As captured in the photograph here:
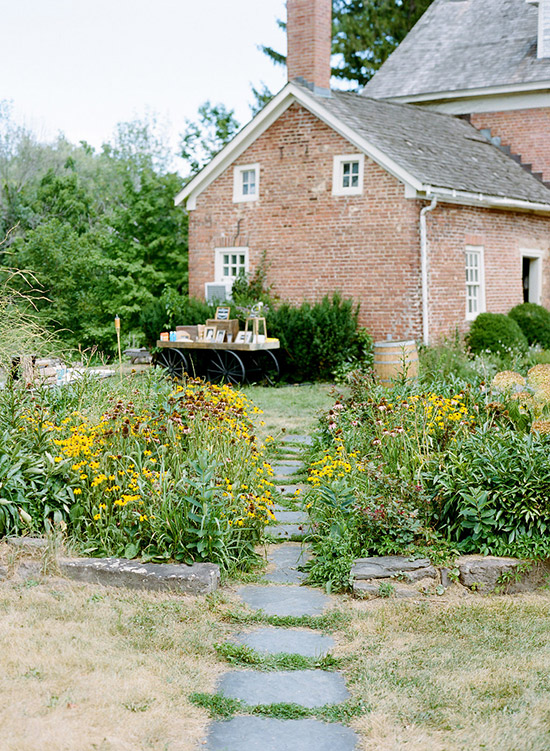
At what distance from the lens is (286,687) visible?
4.39 meters

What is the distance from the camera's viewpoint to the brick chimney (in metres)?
17.7

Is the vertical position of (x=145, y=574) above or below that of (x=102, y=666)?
above

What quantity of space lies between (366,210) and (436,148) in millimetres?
2675

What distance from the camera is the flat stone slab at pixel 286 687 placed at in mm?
4250

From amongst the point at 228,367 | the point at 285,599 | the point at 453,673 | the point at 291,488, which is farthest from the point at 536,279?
the point at 453,673

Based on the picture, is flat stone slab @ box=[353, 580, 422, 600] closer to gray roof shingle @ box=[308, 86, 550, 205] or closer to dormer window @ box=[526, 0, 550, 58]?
gray roof shingle @ box=[308, 86, 550, 205]

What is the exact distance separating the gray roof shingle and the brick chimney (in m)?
0.52

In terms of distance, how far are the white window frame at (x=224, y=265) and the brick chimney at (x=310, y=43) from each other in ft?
11.7

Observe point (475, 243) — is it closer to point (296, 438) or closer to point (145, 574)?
point (296, 438)

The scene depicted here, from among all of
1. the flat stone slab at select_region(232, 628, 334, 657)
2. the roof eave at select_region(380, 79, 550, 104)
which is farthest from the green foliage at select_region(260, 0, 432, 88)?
the flat stone slab at select_region(232, 628, 334, 657)

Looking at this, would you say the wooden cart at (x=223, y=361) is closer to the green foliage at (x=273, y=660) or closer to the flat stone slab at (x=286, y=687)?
the green foliage at (x=273, y=660)

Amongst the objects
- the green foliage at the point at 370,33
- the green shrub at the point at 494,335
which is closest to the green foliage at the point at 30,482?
the green shrub at the point at 494,335

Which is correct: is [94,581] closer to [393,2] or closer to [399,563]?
[399,563]

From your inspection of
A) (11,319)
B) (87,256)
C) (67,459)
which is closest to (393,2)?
(87,256)
